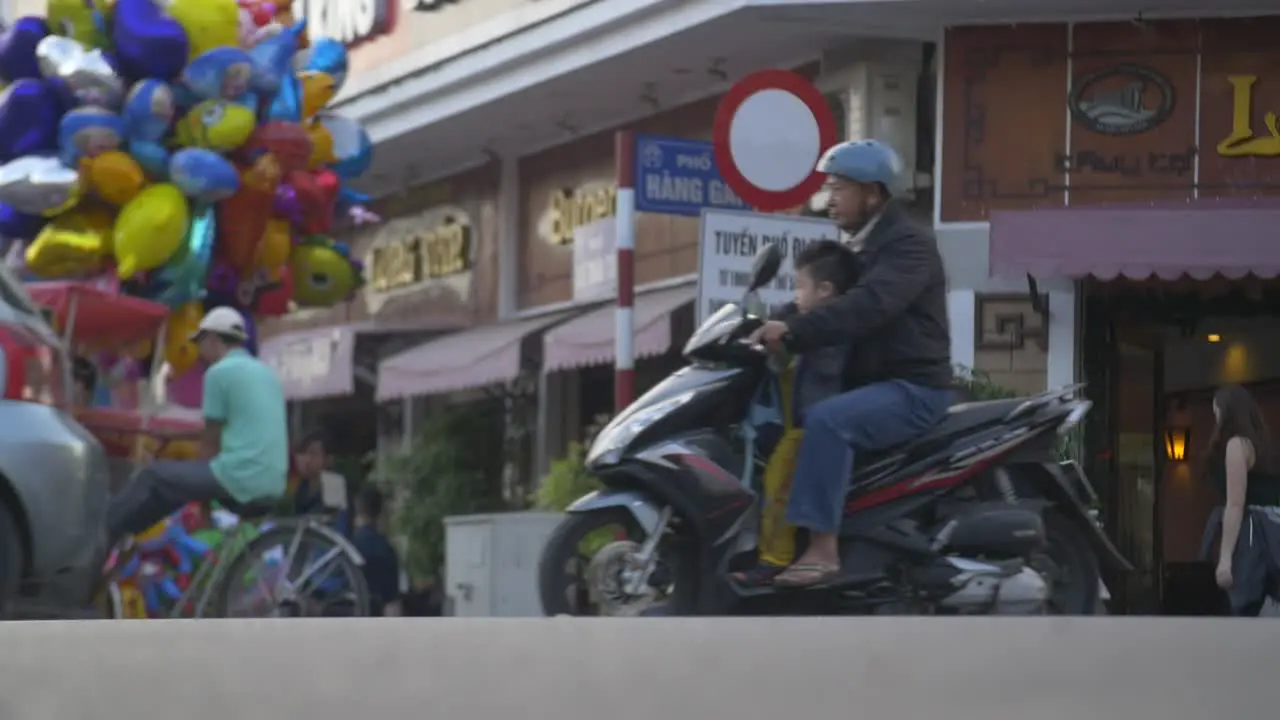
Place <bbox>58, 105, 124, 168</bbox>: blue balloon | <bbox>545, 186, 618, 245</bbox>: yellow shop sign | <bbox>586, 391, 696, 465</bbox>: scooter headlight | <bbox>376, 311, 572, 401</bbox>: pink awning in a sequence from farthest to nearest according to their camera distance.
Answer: <bbox>545, 186, 618, 245</bbox>: yellow shop sign < <bbox>376, 311, 572, 401</bbox>: pink awning < <bbox>58, 105, 124, 168</bbox>: blue balloon < <bbox>586, 391, 696, 465</bbox>: scooter headlight

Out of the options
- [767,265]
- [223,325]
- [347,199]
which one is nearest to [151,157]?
[347,199]

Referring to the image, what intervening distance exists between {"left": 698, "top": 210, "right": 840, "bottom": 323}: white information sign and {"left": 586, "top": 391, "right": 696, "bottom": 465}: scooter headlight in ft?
7.55

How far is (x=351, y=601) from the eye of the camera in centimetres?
982

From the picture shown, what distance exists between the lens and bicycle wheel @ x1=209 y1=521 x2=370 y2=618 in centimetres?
974

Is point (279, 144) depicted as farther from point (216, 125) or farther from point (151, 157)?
point (151, 157)

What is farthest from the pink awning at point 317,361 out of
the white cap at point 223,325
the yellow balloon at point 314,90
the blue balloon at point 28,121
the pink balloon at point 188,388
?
the white cap at point 223,325

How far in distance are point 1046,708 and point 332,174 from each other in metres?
11.8

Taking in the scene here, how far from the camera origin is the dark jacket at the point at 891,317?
8.14 meters

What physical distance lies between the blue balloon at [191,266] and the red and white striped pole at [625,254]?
11.4 feet

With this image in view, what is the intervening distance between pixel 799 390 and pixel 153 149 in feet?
23.4

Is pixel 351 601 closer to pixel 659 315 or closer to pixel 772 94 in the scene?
pixel 772 94

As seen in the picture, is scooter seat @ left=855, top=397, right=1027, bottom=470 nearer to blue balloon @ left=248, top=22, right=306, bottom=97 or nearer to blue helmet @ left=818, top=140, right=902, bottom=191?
blue helmet @ left=818, top=140, right=902, bottom=191

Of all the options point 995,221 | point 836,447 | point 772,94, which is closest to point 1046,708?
point 836,447

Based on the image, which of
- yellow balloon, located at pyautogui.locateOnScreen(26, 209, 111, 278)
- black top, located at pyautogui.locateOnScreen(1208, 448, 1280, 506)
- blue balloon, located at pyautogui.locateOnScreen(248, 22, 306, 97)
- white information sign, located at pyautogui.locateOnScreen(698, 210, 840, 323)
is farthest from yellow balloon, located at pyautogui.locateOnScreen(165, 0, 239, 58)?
black top, located at pyautogui.locateOnScreen(1208, 448, 1280, 506)
